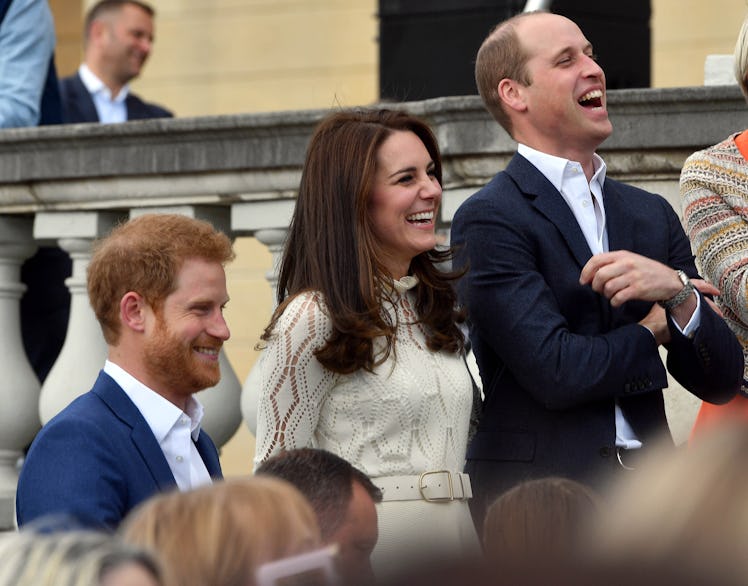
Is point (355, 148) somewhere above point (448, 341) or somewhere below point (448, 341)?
above

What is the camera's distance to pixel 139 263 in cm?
305

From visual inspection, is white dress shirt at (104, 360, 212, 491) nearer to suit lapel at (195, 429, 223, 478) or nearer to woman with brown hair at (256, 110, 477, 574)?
suit lapel at (195, 429, 223, 478)

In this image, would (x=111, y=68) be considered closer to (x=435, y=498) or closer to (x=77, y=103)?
(x=77, y=103)

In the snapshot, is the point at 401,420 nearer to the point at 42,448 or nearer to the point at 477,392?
the point at 477,392

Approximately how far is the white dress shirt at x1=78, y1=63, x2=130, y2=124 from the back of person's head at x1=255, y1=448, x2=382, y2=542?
413 cm

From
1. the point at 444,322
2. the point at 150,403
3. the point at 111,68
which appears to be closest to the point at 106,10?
the point at 111,68

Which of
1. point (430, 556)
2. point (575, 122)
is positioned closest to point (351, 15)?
point (575, 122)

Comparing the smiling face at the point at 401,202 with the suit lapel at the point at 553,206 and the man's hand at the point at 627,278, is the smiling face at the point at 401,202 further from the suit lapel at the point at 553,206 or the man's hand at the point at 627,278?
the man's hand at the point at 627,278

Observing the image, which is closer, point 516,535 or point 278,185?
point 516,535

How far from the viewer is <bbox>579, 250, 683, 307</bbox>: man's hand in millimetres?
3119

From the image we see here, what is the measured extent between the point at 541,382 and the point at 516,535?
109 centimetres

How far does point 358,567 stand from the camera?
2.30m

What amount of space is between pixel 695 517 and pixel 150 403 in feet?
5.63

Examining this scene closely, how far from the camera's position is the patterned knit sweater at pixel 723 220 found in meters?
3.40
